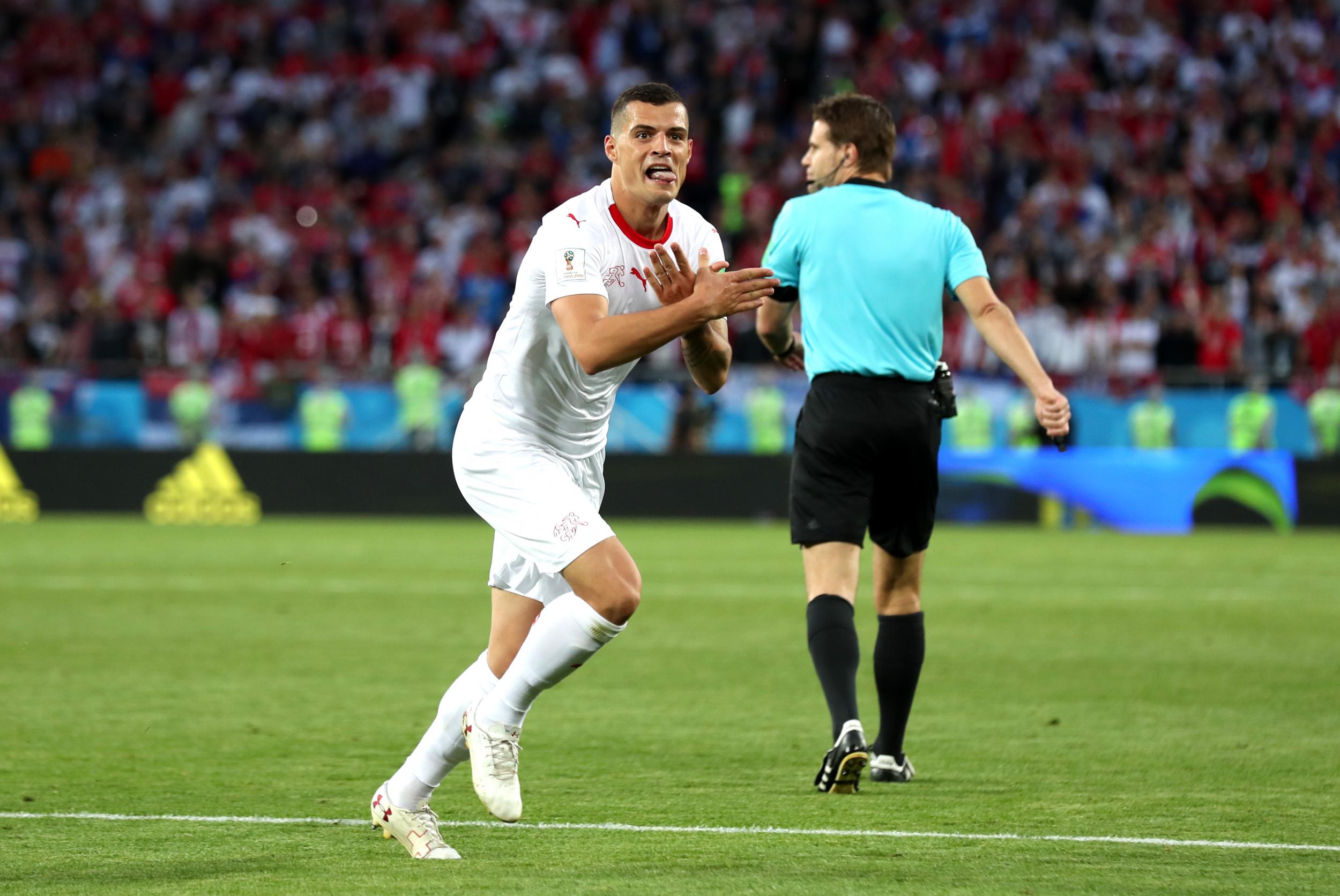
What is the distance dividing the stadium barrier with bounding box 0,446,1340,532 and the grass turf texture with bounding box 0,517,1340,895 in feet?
A: 14.6

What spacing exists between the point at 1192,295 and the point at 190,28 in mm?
16233

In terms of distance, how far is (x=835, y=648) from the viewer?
5.75m

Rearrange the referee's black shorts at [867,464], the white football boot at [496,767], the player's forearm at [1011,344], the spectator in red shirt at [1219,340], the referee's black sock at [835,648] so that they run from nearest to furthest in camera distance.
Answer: the white football boot at [496,767]
the player's forearm at [1011,344]
the referee's black sock at [835,648]
the referee's black shorts at [867,464]
the spectator in red shirt at [1219,340]

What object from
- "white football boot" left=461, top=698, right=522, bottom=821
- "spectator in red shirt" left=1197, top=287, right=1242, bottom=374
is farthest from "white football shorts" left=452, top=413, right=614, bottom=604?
"spectator in red shirt" left=1197, top=287, right=1242, bottom=374

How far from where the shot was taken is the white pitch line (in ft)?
15.7

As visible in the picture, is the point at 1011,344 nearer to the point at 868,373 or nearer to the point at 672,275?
the point at 868,373

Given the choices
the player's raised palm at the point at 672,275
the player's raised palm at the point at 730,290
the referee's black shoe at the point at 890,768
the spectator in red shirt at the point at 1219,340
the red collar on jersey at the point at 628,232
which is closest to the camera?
the player's raised palm at the point at 730,290

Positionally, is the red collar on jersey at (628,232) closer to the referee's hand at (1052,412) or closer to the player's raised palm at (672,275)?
the player's raised palm at (672,275)

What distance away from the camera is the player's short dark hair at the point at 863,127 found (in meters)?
5.91

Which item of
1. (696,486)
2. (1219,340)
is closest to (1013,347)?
Result: (696,486)

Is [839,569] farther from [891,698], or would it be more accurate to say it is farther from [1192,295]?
[1192,295]

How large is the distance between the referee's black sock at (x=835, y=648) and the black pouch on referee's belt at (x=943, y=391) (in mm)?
705

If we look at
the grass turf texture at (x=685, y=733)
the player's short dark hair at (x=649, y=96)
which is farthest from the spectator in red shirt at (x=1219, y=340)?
the player's short dark hair at (x=649, y=96)

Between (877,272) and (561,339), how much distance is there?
1.43 meters
